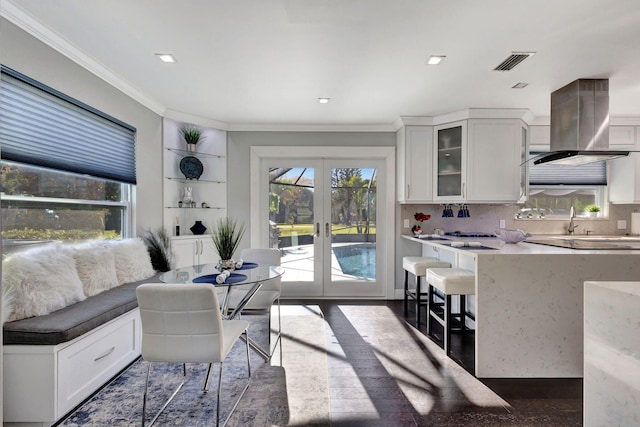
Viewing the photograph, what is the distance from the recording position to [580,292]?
2.34 meters

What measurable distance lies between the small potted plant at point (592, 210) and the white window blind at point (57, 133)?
560 cm

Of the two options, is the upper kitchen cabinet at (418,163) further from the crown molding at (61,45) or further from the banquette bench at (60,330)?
the banquette bench at (60,330)

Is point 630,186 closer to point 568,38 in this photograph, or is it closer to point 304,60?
point 568,38

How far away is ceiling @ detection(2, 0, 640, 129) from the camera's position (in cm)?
193

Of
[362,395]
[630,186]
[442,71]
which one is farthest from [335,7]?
[630,186]

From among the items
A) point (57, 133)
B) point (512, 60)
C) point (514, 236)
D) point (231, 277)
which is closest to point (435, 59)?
point (512, 60)

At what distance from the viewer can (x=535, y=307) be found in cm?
235

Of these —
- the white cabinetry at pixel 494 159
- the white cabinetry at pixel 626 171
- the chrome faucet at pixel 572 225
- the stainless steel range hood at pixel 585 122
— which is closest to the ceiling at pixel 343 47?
the stainless steel range hood at pixel 585 122

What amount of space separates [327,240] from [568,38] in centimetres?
320

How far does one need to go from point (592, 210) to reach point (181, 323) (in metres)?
5.09

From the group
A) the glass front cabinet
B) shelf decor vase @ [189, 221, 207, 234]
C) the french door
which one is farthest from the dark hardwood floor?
shelf decor vase @ [189, 221, 207, 234]

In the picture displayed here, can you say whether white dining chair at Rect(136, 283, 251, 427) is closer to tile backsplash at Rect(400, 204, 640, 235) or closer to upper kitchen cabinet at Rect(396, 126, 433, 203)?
upper kitchen cabinet at Rect(396, 126, 433, 203)

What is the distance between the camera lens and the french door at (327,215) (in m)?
4.48

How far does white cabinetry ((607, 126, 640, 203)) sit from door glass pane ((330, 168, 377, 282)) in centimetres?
308
